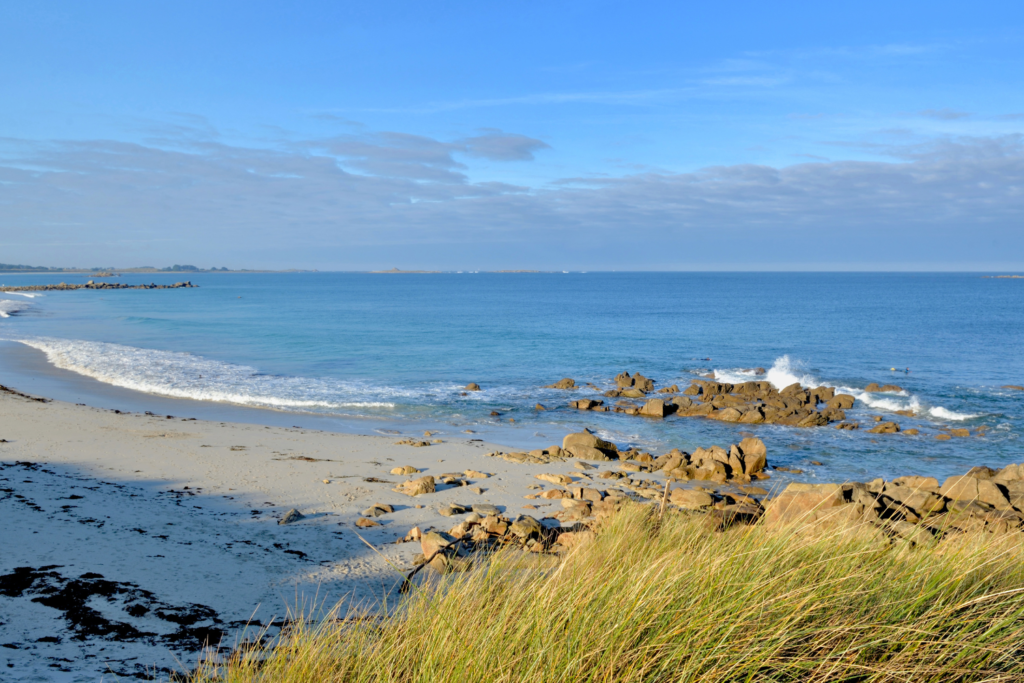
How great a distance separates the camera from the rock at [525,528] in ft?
29.5

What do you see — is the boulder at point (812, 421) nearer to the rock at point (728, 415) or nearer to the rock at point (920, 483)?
the rock at point (728, 415)

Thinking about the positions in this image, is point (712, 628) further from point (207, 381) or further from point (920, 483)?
point (207, 381)

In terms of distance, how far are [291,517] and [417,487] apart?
8.83 feet

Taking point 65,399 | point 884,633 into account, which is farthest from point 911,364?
point 65,399

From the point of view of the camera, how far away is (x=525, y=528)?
909cm

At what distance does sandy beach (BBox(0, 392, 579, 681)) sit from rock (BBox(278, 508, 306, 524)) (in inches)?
6.0

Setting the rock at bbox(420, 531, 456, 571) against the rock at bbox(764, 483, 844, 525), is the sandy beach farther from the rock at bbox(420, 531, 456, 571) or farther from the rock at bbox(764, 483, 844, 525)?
the rock at bbox(764, 483, 844, 525)

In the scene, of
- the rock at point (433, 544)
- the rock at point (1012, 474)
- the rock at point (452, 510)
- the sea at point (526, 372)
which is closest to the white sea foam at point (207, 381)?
the sea at point (526, 372)

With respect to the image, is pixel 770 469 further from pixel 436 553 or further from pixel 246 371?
pixel 246 371

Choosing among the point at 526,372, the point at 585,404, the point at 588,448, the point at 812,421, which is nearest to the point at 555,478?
the point at 588,448

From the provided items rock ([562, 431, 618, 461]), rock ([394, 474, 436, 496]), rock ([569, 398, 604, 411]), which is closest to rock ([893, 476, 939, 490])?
rock ([562, 431, 618, 461])

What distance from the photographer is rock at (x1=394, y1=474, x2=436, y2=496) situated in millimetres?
11945

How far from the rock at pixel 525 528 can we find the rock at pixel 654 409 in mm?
13930

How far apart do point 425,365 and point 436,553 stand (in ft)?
85.7
